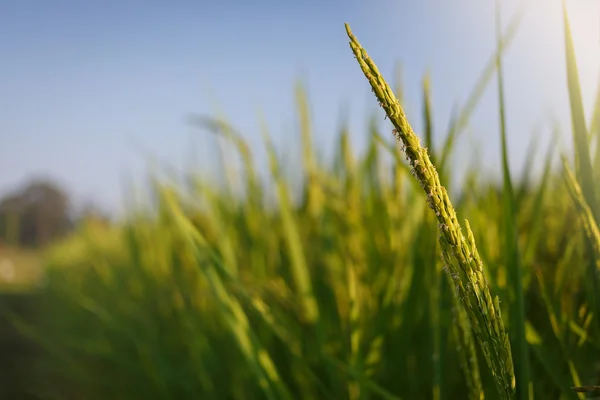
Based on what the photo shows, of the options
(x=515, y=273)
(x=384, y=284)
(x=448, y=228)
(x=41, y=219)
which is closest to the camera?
(x=448, y=228)

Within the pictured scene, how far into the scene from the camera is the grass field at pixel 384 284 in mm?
367

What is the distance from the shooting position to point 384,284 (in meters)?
0.84

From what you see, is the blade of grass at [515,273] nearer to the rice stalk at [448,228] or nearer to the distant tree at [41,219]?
the rice stalk at [448,228]

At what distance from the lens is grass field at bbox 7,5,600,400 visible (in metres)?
0.37

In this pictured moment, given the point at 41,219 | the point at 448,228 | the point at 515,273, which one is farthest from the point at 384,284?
the point at 41,219

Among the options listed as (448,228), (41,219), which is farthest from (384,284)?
(41,219)

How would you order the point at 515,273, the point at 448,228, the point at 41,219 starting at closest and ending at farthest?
the point at 448,228 < the point at 515,273 < the point at 41,219

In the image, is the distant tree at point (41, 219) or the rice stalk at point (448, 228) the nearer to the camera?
the rice stalk at point (448, 228)

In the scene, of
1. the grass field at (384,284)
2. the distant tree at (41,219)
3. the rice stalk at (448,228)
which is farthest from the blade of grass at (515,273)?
the distant tree at (41,219)

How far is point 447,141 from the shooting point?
1.91 feet

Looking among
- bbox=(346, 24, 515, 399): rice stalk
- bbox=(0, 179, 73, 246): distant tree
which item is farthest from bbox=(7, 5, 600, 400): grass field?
bbox=(0, 179, 73, 246): distant tree

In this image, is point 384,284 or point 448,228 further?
A: point 384,284

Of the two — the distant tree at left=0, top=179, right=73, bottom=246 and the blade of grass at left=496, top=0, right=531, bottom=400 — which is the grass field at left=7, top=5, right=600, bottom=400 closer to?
the blade of grass at left=496, top=0, right=531, bottom=400

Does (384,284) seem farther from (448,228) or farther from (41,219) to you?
(41,219)
